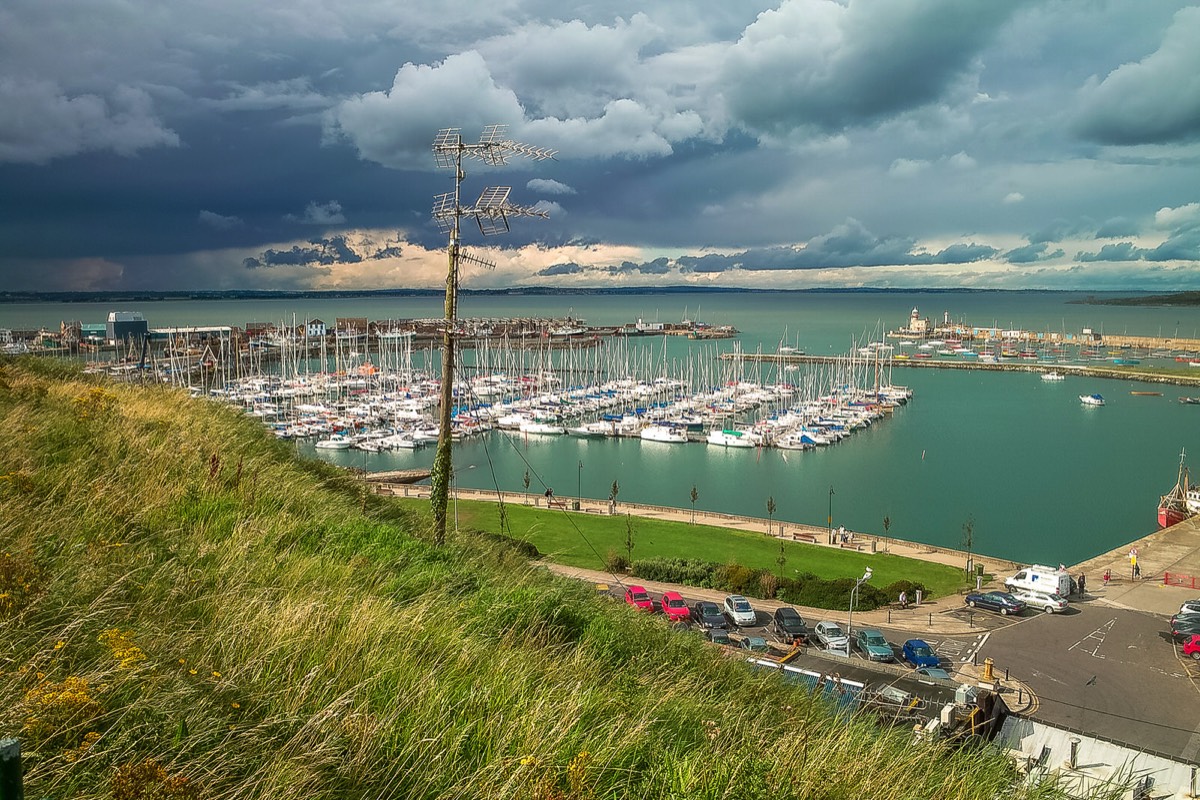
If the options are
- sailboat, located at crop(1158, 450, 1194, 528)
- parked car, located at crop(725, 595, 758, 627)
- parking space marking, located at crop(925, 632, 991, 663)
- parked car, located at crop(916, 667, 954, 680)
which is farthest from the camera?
sailboat, located at crop(1158, 450, 1194, 528)

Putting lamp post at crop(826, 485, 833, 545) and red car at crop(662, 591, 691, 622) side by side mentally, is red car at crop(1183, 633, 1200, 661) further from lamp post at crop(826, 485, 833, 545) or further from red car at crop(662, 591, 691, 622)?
lamp post at crop(826, 485, 833, 545)

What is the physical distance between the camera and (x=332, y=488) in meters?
10.6

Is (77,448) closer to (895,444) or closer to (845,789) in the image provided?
(845,789)

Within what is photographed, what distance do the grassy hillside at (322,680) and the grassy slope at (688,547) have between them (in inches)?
612

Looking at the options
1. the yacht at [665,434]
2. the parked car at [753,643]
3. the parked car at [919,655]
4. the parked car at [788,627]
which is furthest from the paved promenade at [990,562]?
the yacht at [665,434]

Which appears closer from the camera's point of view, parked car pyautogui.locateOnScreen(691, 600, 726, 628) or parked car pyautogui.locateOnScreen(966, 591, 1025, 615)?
parked car pyautogui.locateOnScreen(691, 600, 726, 628)

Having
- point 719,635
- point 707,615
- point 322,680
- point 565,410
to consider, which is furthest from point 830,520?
point 565,410

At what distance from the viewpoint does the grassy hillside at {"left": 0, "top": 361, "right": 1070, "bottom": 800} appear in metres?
2.58

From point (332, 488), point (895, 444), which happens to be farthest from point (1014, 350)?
point (332, 488)

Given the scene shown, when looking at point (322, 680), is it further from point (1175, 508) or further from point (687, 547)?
point (1175, 508)

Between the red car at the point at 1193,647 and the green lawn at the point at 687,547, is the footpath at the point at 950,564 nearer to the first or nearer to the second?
the green lawn at the point at 687,547

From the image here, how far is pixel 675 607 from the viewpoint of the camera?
16578 mm

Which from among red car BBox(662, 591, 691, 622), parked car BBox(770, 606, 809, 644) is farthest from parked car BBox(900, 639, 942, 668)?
red car BBox(662, 591, 691, 622)

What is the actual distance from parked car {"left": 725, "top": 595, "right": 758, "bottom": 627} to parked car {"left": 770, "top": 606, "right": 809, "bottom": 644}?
502mm
